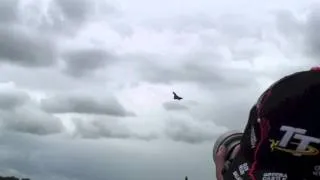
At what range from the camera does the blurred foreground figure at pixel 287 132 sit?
2.97 m

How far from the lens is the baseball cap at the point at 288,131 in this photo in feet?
9.72

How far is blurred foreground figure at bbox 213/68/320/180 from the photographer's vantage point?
2.97 metres

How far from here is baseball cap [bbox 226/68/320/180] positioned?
2.96 meters

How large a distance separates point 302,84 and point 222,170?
3.02ft

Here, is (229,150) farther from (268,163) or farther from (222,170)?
(268,163)

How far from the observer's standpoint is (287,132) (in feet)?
9.62

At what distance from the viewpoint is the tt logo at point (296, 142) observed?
2.93 m

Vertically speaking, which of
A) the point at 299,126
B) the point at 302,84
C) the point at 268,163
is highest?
the point at 302,84

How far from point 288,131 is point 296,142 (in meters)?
0.08

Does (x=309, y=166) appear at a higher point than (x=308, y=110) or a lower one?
lower

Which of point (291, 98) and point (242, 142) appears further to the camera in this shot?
point (242, 142)

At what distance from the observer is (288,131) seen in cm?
293

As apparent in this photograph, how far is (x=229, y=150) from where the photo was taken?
12.1 ft

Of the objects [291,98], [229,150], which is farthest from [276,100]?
[229,150]
